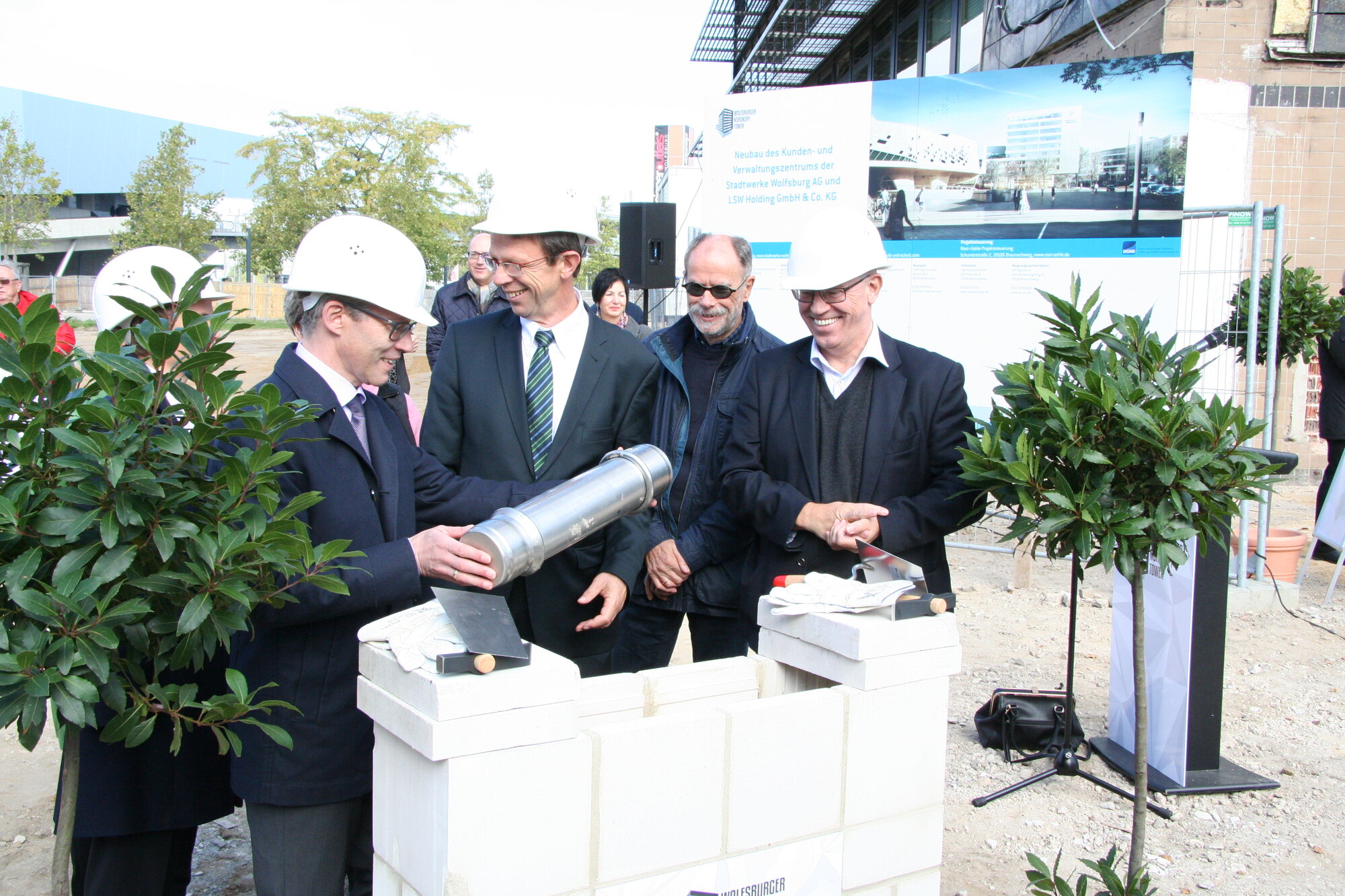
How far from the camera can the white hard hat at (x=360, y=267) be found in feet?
6.91

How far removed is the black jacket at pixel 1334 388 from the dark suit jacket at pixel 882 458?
5548mm

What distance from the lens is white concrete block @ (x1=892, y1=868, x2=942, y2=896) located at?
2016mm

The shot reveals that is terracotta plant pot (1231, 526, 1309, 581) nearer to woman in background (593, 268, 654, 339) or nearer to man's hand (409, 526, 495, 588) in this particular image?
woman in background (593, 268, 654, 339)

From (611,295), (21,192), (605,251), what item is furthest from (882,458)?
(605,251)

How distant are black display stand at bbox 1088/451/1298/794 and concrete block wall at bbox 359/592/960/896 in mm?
2471

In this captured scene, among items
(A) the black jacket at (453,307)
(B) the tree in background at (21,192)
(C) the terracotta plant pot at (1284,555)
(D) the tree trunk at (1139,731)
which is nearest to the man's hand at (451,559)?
(D) the tree trunk at (1139,731)

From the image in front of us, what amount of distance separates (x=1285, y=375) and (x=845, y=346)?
915cm

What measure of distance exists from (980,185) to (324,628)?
5.75 metres

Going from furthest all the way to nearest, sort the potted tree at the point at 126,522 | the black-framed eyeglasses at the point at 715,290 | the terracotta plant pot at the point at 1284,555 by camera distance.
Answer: the terracotta plant pot at the point at 1284,555, the black-framed eyeglasses at the point at 715,290, the potted tree at the point at 126,522

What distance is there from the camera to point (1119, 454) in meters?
2.44

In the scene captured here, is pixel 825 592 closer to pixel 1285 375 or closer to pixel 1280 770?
pixel 1280 770

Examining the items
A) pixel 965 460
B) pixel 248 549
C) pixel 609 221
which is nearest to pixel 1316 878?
pixel 965 460

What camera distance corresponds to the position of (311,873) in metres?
2.10

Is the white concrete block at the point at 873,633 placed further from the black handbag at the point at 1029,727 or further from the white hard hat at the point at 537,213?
the black handbag at the point at 1029,727
